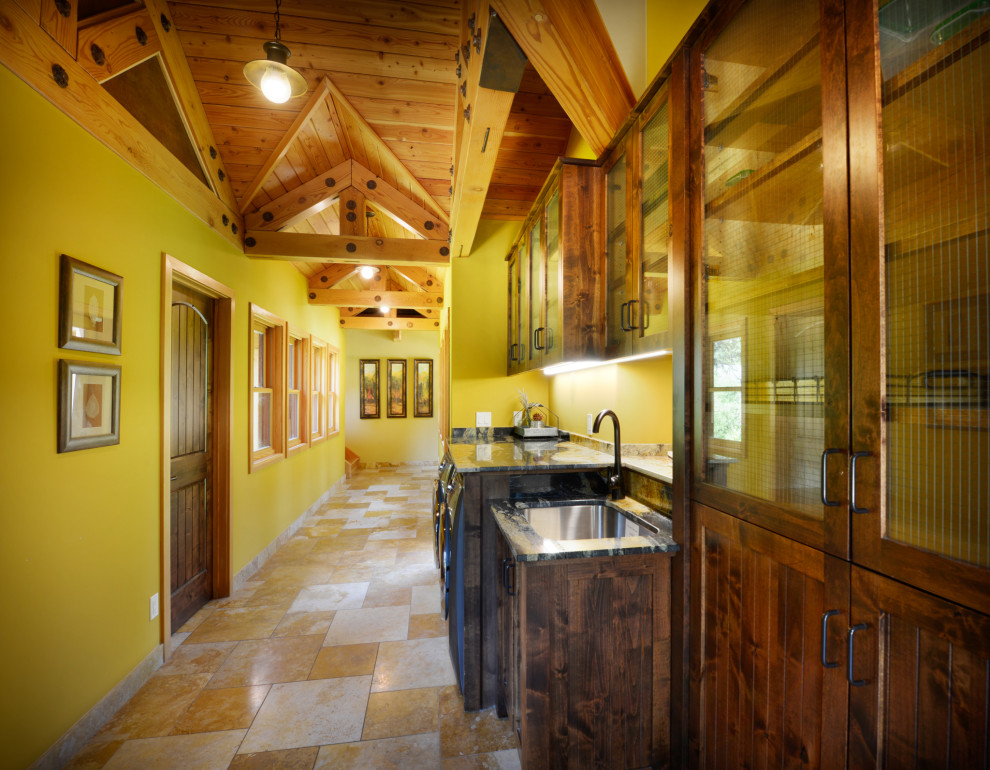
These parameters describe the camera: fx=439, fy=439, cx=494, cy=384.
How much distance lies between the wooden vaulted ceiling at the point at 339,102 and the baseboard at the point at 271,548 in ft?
7.79

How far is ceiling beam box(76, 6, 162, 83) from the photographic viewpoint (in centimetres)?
182

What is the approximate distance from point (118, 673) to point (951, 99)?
126 inches

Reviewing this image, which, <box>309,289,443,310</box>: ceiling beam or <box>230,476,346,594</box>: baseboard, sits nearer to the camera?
<box>230,476,346,594</box>: baseboard

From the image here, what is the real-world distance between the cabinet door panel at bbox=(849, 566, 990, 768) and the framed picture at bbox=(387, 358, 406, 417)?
25.9ft

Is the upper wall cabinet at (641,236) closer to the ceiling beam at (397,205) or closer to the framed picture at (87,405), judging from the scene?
the ceiling beam at (397,205)

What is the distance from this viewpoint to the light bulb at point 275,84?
6.85ft

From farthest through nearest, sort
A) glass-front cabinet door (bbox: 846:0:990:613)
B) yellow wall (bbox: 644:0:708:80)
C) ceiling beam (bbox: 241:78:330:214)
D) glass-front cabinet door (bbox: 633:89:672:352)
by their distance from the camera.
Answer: ceiling beam (bbox: 241:78:330:214) → yellow wall (bbox: 644:0:708:80) → glass-front cabinet door (bbox: 633:89:672:352) → glass-front cabinet door (bbox: 846:0:990:613)

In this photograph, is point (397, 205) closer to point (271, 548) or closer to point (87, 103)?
point (87, 103)

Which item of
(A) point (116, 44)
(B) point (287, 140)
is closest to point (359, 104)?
(B) point (287, 140)

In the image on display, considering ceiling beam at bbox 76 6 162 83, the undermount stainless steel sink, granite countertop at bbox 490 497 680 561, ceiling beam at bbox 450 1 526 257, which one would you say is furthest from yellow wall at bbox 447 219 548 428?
ceiling beam at bbox 76 6 162 83

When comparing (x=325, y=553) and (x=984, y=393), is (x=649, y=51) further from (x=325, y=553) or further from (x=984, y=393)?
(x=325, y=553)

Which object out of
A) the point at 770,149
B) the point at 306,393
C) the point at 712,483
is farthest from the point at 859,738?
the point at 306,393

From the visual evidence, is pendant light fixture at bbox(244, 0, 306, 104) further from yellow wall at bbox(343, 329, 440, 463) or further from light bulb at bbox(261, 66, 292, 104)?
yellow wall at bbox(343, 329, 440, 463)

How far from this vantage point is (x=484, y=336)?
11.8ft
